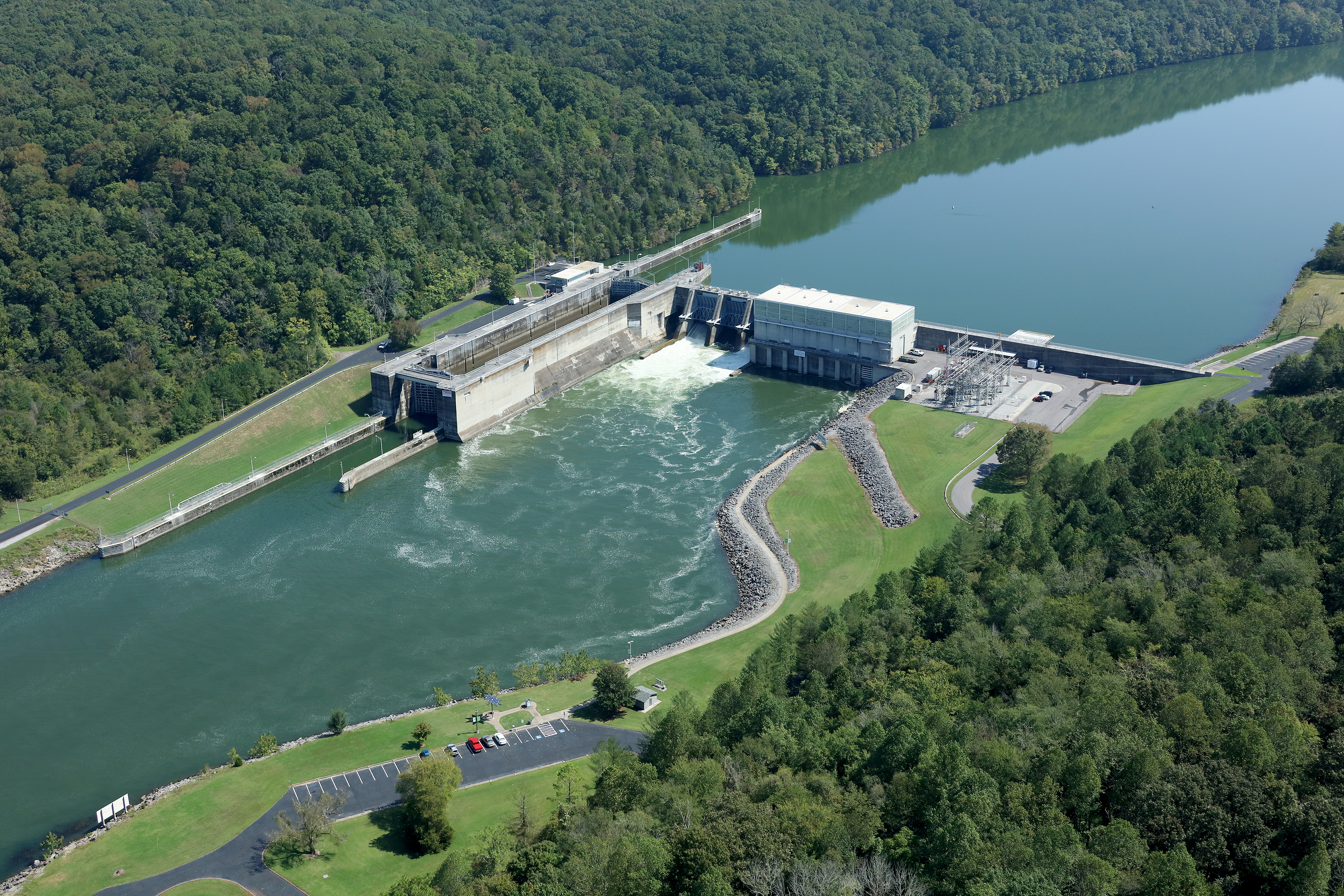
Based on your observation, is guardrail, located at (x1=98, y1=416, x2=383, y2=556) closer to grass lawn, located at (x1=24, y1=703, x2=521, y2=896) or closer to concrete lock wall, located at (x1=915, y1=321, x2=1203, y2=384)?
grass lawn, located at (x1=24, y1=703, x2=521, y2=896)

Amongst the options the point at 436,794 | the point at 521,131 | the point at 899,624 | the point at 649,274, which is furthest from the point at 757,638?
the point at 521,131

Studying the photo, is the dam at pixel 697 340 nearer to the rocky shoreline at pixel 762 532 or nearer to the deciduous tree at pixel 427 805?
the rocky shoreline at pixel 762 532

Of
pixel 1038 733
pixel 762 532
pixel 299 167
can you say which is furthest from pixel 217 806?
pixel 299 167

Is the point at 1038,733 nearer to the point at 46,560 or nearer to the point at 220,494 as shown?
the point at 220,494

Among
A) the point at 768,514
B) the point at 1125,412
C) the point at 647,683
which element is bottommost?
the point at 647,683

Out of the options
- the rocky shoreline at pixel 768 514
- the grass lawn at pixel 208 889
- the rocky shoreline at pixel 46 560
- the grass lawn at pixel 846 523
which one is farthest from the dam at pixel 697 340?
the grass lawn at pixel 208 889

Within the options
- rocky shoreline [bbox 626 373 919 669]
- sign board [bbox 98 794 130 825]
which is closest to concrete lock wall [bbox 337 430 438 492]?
rocky shoreline [bbox 626 373 919 669]

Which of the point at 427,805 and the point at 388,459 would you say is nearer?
the point at 427,805
